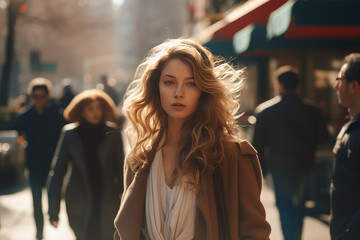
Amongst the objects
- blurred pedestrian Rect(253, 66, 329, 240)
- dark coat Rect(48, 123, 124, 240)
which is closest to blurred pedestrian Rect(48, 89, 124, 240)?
dark coat Rect(48, 123, 124, 240)

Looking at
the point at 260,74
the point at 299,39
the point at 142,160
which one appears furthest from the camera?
the point at 260,74

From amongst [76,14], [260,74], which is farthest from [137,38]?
[260,74]

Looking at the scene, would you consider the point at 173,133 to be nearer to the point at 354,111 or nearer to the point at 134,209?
the point at 134,209

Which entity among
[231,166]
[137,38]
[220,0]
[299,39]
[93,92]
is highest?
[137,38]

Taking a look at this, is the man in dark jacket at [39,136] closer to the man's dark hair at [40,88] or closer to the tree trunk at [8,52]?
the man's dark hair at [40,88]

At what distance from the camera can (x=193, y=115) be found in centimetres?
253

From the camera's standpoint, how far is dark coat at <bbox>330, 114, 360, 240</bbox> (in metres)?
3.07

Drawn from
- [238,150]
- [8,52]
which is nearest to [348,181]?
[238,150]

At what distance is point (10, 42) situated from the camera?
71.7ft

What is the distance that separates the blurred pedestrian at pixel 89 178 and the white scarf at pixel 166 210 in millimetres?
2393

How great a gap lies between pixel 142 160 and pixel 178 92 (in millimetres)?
389

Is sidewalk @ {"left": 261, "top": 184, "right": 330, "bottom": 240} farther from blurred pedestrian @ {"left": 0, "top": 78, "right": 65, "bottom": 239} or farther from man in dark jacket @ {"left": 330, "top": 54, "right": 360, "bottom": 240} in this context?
man in dark jacket @ {"left": 330, "top": 54, "right": 360, "bottom": 240}

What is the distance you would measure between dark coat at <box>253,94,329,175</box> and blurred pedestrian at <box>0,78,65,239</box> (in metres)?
2.75

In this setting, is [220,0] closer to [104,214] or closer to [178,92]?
[104,214]
